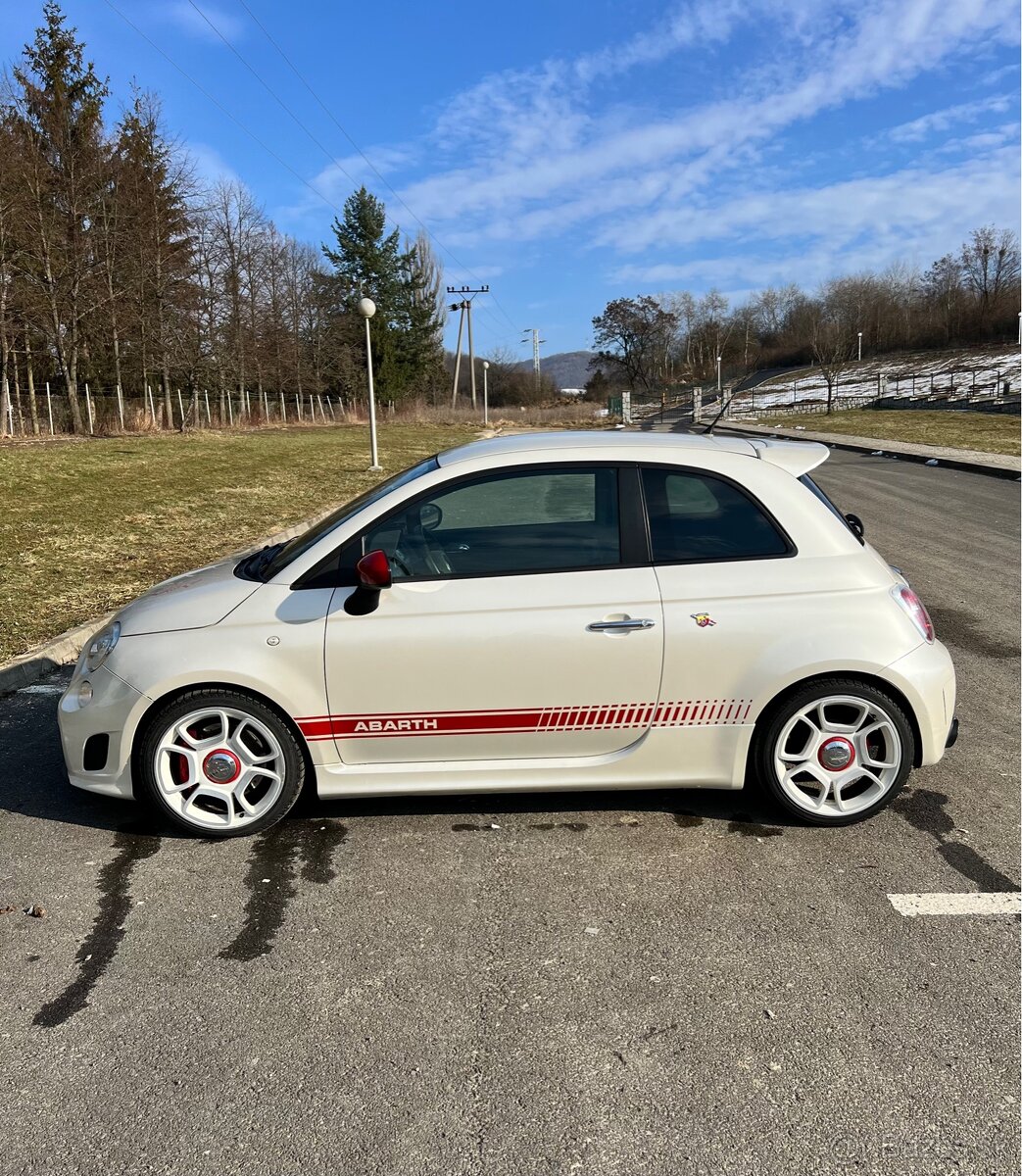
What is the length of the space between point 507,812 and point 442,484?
1491 millimetres

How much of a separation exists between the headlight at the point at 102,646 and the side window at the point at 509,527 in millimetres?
1152

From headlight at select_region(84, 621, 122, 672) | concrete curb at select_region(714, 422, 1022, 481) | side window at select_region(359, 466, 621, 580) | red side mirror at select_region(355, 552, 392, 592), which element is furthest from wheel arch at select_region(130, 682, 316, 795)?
concrete curb at select_region(714, 422, 1022, 481)

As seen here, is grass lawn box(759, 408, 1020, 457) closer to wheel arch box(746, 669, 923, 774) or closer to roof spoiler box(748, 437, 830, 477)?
roof spoiler box(748, 437, 830, 477)

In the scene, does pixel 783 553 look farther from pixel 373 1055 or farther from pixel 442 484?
pixel 373 1055

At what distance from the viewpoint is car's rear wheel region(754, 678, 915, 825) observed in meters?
3.54

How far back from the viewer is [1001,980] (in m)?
2.67

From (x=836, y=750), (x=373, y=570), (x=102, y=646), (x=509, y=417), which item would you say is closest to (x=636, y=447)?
(x=373, y=570)

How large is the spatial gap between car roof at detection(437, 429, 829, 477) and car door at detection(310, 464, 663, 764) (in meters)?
0.31

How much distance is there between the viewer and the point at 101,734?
11.8 ft

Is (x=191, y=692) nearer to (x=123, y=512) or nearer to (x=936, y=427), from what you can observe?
(x=123, y=512)

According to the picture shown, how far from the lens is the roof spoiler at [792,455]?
3.81 m

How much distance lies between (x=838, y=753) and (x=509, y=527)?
5.64ft

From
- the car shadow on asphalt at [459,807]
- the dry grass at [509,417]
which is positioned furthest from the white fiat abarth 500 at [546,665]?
the dry grass at [509,417]

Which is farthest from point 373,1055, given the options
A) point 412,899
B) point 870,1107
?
point 870,1107
